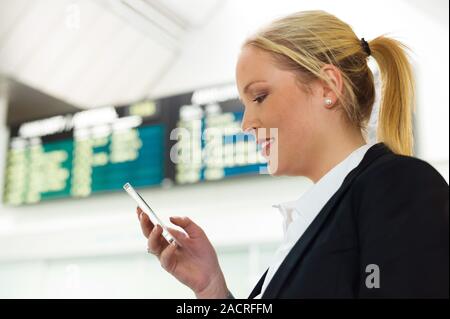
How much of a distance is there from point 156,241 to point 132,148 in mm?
2003

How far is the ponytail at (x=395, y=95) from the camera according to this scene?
741 millimetres

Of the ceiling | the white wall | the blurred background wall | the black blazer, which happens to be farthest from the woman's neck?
the ceiling

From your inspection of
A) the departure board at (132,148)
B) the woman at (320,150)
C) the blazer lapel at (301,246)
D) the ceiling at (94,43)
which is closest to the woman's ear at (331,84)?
the woman at (320,150)

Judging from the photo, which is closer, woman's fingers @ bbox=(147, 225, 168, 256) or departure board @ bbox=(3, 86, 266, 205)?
woman's fingers @ bbox=(147, 225, 168, 256)

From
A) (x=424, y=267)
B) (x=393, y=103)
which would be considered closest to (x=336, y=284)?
(x=424, y=267)

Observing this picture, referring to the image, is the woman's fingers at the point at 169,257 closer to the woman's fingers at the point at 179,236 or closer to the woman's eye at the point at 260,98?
the woman's fingers at the point at 179,236

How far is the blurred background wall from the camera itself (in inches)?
97.4

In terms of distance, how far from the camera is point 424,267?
1.64 ft

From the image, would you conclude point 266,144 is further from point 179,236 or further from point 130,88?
point 130,88

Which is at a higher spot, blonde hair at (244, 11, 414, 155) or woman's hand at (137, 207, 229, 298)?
blonde hair at (244, 11, 414, 155)

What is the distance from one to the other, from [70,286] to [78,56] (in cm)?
116

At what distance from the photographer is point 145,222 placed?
0.73 metres

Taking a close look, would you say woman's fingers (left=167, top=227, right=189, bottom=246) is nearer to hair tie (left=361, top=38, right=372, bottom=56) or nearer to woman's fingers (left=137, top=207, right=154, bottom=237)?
woman's fingers (left=137, top=207, right=154, bottom=237)
